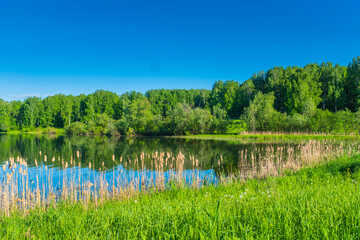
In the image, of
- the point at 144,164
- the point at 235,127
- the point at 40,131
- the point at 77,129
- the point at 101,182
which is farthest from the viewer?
the point at 40,131

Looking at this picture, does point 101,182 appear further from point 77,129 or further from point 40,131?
point 40,131

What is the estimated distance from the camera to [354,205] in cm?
379

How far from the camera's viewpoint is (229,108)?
105m

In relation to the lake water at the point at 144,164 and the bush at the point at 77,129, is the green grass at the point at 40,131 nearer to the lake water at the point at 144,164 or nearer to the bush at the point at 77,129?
the bush at the point at 77,129

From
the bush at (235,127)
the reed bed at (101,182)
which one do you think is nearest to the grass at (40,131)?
the bush at (235,127)

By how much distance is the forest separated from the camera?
58031mm

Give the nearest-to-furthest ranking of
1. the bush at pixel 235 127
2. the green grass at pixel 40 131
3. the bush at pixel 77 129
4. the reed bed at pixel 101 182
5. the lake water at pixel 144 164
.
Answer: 1. the reed bed at pixel 101 182
2. the lake water at pixel 144 164
3. the bush at pixel 235 127
4. the bush at pixel 77 129
5. the green grass at pixel 40 131

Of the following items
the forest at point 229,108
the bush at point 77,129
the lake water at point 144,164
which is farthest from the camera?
the bush at point 77,129

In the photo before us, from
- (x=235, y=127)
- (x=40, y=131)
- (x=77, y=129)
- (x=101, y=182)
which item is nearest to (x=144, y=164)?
(x=101, y=182)

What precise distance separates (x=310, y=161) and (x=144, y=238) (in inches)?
566

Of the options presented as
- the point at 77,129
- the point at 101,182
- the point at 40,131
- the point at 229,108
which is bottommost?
the point at 40,131

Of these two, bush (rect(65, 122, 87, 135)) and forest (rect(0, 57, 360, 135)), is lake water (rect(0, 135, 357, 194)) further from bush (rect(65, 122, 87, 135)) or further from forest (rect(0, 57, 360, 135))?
bush (rect(65, 122, 87, 135))

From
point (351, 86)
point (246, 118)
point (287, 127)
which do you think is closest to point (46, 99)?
point (246, 118)

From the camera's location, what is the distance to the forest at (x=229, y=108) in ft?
190
